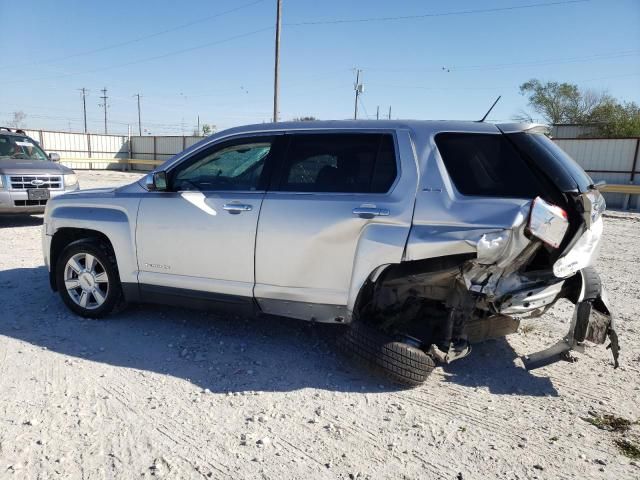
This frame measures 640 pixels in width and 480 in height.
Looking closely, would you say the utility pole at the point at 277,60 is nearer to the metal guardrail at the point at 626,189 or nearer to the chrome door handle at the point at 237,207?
the metal guardrail at the point at 626,189

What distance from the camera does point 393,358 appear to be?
3.43 m

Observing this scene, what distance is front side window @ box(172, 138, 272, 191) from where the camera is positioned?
13.3 feet

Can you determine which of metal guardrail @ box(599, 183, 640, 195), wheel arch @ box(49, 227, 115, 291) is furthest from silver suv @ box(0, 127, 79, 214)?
metal guardrail @ box(599, 183, 640, 195)

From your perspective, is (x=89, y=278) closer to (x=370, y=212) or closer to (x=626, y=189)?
(x=370, y=212)

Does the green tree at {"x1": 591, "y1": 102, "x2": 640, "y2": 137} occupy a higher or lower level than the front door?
higher

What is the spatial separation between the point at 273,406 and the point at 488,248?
1779mm

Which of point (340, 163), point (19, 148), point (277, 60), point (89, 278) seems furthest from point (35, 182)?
point (277, 60)

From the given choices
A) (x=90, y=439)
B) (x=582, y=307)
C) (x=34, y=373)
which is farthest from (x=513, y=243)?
(x=34, y=373)

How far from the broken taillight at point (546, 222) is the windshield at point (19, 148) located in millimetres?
10350

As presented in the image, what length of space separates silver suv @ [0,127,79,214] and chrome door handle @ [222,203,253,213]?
6734 millimetres

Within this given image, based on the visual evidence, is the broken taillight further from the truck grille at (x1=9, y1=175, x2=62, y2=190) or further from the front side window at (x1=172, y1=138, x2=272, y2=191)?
the truck grille at (x1=9, y1=175, x2=62, y2=190)

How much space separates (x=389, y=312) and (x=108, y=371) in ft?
7.32

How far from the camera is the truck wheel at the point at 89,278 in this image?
451 centimetres

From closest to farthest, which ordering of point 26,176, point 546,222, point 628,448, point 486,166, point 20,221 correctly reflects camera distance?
1. point 628,448
2. point 546,222
3. point 486,166
4. point 26,176
5. point 20,221
